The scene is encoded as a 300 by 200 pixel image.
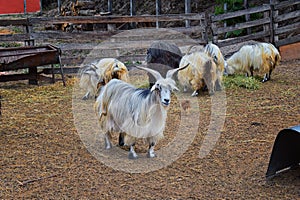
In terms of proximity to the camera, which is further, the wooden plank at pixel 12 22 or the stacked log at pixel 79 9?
the stacked log at pixel 79 9

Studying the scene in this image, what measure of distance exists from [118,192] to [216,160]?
1333 millimetres

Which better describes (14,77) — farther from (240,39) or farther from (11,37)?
(240,39)

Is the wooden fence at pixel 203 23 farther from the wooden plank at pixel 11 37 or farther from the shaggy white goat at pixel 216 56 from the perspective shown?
the shaggy white goat at pixel 216 56

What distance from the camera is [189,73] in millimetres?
8742

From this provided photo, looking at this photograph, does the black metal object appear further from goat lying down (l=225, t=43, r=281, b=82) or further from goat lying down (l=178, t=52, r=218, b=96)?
goat lying down (l=225, t=43, r=281, b=82)

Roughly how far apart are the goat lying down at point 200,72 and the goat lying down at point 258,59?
1.31 metres

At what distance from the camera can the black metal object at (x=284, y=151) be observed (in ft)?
15.2

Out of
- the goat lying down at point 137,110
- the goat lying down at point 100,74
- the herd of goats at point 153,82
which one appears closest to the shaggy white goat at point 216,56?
the herd of goats at point 153,82

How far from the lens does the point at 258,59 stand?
9.65m

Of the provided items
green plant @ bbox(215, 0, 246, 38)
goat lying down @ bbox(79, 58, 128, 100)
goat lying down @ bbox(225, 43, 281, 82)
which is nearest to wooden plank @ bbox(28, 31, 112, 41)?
goat lying down @ bbox(79, 58, 128, 100)

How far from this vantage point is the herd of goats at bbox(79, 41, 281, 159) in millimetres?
5156

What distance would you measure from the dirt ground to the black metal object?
0.09 m

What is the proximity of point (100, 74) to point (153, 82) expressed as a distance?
963mm

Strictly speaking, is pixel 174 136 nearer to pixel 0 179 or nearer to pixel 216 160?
pixel 216 160
